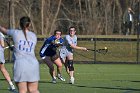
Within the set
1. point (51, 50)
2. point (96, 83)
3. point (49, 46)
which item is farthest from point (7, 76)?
point (96, 83)

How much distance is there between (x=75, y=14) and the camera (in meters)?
40.5

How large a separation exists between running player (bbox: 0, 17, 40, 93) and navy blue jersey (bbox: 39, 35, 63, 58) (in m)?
7.64

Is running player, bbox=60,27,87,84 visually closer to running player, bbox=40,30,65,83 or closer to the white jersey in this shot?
running player, bbox=40,30,65,83

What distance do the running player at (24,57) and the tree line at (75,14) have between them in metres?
25.3

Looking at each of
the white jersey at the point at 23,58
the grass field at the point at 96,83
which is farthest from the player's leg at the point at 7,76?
the white jersey at the point at 23,58

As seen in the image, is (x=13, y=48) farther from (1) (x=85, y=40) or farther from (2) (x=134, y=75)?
(1) (x=85, y=40)

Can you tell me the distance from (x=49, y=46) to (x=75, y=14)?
22.9 m

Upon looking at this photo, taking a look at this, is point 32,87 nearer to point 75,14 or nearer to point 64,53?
point 64,53

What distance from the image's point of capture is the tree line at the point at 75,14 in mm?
37031

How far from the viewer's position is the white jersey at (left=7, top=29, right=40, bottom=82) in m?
9.82

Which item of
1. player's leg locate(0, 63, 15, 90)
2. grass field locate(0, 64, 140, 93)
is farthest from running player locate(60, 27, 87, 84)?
player's leg locate(0, 63, 15, 90)

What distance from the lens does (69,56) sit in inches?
700

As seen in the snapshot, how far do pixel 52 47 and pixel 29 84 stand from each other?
7.82 metres

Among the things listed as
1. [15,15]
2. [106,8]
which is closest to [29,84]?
[15,15]
